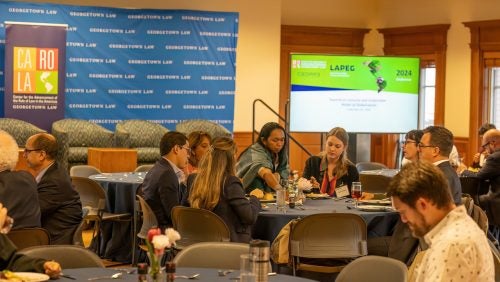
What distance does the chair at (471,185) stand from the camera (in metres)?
9.63

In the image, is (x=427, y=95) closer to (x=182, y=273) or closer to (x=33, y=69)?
(x=33, y=69)

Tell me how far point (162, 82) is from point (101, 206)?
6.07 meters

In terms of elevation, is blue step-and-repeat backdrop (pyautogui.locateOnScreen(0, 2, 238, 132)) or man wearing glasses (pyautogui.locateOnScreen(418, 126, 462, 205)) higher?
blue step-and-repeat backdrop (pyautogui.locateOnScreen(0, 2, 238, 132))

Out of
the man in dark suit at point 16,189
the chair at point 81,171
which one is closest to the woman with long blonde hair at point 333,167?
the chair at point 81,171

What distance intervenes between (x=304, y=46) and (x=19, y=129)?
17.7 feet

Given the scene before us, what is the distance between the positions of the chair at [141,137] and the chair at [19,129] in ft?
3.83

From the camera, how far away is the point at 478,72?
14383 millimetres

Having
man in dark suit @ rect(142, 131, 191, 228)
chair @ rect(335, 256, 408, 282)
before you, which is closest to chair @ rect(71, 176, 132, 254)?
man in dark suit @ rect(142, 131, 191, 228)

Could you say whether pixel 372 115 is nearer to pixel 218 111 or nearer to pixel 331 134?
pixel 218 111

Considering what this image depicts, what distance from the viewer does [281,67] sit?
15.9m

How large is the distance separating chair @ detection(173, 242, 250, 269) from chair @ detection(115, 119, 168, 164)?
27.4 ft

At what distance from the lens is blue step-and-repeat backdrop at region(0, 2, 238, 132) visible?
13.5 metres

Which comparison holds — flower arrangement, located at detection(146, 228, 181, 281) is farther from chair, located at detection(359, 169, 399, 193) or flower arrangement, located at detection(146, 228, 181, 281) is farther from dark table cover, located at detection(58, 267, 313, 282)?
chair, located at detection(359, 169, 399, 193)

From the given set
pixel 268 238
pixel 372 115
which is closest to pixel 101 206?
pixel 268 238
